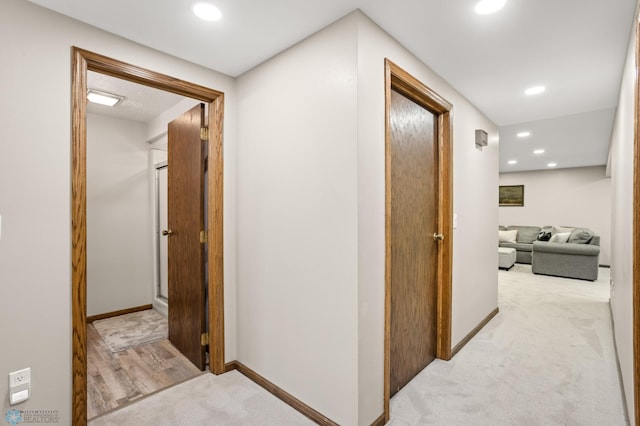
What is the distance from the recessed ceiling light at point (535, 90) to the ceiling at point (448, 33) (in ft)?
0.18

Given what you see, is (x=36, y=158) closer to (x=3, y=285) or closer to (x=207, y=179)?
(x=3, y=285)

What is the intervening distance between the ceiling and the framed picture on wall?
20.7 ft

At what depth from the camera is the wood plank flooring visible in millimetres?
2035

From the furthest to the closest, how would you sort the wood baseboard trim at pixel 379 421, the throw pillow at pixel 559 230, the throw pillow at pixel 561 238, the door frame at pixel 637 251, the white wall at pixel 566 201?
the white wall at pixel 566 201 < the throw pillow at pixel 559 230 < the throw pillow at pixel 561 238 < the wood baseboard trim at pixel 379 421 < the door frame at pixel 637 251

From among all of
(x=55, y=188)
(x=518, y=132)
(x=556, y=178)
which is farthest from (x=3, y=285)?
(x=556, y=178)

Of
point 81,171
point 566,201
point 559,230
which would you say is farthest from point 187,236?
point 566,201

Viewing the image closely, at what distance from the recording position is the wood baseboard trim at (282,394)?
176 centimetres

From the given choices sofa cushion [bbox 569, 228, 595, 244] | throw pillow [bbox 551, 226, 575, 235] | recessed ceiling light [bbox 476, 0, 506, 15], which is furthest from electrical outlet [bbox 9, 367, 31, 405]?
throw pillow [bbox 551, 226, 575, 235]

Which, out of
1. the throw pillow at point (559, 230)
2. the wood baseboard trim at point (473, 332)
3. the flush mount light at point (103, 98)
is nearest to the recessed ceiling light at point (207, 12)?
the flush mount light at point (103, 98)

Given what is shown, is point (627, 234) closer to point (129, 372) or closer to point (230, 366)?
point (230, 366)

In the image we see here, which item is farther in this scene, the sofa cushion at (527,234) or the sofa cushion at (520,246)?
the sofa cushion at (527,234)

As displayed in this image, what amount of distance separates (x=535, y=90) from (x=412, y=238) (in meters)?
1.81

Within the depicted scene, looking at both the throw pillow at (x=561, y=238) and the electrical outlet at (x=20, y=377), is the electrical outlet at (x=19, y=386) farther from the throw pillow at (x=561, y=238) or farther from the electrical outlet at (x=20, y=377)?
the throw pillow at (x=561, y=238)

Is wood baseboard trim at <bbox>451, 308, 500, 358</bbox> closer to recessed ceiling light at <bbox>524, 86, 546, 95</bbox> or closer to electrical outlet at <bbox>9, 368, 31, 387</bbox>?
recessed ceiling light at <bbox>524, 86, 546, 95</bbox>
